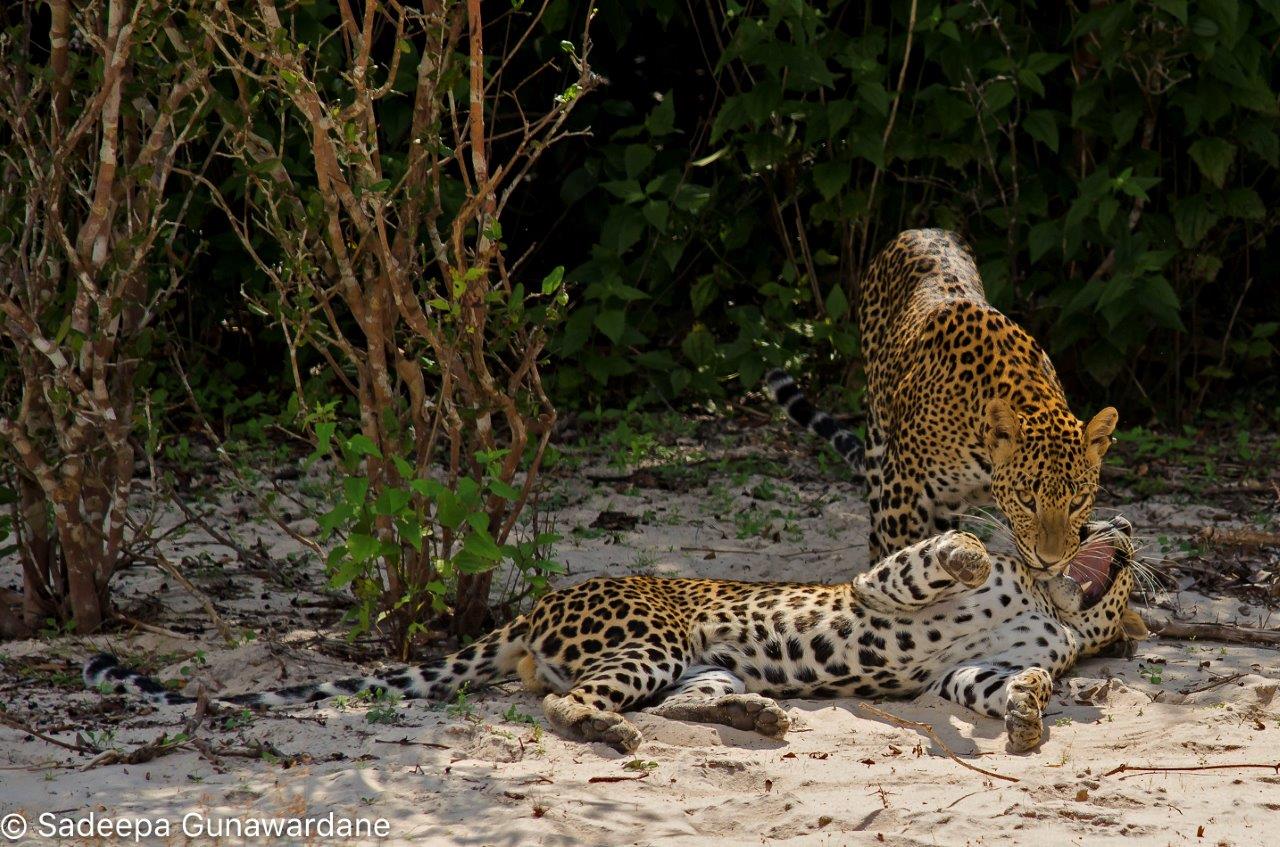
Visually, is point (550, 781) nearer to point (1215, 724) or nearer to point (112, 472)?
point (1215, 724)

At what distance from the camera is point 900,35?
9219 millimetres

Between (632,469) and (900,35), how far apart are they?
304 cm

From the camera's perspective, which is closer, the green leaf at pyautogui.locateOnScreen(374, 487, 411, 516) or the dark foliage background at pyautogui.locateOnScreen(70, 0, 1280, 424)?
the green leaf at pyautogui.locateOnScreen(374, 487, 411, 516)

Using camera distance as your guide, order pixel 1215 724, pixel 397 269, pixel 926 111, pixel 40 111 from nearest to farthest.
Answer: pixel 1215 724
pixel 397 269
pixel 40 111
pixel 926 111

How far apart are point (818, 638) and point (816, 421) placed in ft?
8.90

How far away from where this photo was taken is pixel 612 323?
29.4 ft

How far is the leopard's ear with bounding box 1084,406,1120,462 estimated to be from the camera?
5.62m

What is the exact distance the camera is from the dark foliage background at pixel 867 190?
859cm

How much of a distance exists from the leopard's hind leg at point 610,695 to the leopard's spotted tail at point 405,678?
0.27 m

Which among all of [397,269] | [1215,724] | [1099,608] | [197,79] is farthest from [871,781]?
[197,79]

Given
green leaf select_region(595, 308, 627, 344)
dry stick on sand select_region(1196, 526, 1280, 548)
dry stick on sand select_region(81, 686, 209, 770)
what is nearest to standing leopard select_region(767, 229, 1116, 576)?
dry stick on sand select_region(1196, 526, 1280, 548)

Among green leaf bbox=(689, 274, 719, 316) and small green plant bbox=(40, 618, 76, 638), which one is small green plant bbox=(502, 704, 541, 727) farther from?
green leaf bbox=(689, 274, 719, 316)

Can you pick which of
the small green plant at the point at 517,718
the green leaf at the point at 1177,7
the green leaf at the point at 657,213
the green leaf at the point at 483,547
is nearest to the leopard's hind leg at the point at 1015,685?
the small green plant at the point at 517,718

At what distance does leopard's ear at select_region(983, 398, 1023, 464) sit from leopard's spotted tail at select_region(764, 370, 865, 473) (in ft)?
5.64
